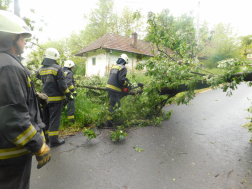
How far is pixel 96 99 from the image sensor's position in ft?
18.4

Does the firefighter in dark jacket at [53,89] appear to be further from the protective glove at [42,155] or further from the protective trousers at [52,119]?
the protective glove at [42,155]

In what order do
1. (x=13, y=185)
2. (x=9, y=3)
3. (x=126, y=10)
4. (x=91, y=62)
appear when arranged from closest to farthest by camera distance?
(x=13, y=185) < (x=9, y=3) < (x=91, y=62) < (x=126, y=10)

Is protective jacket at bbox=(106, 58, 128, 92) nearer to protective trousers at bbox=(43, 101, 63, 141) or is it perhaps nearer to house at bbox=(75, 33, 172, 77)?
protective trousers at bbox=(43, 101, 63, 141)

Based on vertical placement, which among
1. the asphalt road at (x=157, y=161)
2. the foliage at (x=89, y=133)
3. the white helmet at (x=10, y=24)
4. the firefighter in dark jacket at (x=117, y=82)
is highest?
the white helmet at (x=10, y=24)

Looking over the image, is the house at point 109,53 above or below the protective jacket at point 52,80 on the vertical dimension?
above

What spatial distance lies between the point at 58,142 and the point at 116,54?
15025mm

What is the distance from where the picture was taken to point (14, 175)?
1.35 metres

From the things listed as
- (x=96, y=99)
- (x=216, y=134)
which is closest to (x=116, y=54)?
(x=96, y=99)

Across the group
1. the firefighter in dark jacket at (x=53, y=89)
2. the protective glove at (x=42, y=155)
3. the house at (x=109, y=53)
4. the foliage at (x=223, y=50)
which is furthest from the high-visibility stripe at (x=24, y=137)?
the foliage at (x=223, y=50)

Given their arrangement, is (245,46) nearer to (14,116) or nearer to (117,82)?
(117,82)

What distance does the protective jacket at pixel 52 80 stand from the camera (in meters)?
3.20

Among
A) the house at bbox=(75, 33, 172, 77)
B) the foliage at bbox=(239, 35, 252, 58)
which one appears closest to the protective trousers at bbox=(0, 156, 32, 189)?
the house at bbox=(75, 33, 172, 77)

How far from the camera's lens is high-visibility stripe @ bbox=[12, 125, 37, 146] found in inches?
46.9

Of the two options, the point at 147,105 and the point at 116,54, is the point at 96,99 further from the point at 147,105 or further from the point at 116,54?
the point at 116,54
